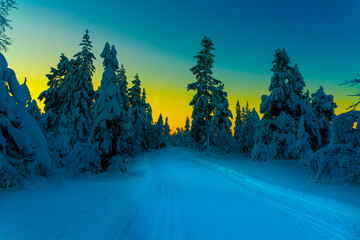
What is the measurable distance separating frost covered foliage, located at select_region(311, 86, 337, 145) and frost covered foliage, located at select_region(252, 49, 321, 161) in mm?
1473

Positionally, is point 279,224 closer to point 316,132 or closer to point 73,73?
point 316,132

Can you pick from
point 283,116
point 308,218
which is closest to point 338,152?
point 308,218

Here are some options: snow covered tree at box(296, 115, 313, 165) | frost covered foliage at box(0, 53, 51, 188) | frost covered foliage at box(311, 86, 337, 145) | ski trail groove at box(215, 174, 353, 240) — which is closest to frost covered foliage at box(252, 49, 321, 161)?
frost covered foliage at box(311, 86, 337, 145)

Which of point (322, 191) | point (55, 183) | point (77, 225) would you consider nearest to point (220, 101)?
point (322, 191)

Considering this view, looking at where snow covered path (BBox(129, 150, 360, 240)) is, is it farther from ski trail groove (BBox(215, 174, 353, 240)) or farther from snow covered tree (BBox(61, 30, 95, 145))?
snow covered tree (BBox(61, 30, 95, 145))

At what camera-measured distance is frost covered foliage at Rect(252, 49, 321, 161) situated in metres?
20.2

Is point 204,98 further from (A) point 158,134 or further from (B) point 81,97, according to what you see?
(A) point 158,134

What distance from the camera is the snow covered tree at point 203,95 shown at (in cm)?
2867

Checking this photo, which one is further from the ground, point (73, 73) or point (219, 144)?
point (73, 73)

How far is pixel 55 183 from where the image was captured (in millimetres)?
8297

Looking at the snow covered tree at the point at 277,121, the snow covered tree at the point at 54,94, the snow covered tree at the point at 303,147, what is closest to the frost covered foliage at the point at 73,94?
the snow covered tree at the point at 54,94

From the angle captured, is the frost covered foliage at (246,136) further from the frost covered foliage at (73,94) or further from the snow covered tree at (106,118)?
the snow covered tree at (106,118)

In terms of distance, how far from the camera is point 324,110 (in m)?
22.0

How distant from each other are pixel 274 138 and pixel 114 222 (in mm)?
20055
